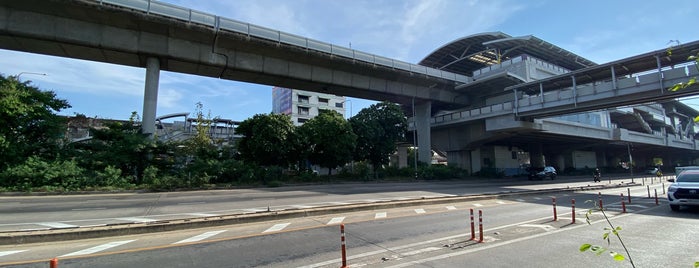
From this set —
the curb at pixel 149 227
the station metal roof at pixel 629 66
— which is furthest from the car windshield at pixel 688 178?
the curb at pixel 149 227

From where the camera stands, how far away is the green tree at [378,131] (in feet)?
122

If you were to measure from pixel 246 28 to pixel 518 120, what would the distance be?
2647cm

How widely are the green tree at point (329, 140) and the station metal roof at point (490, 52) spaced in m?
28.4

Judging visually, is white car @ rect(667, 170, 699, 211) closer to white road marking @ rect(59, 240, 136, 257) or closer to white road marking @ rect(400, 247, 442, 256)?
white road marking @ rect(400, 247, 442, 256)

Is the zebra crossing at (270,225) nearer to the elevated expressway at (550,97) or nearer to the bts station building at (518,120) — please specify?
the elevated expressway at (550,97)

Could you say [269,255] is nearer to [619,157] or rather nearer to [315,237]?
[315,237]

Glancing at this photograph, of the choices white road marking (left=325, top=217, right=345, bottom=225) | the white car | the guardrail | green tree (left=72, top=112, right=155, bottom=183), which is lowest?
white road marking (left=325, top=217, right=345, bottom=225)

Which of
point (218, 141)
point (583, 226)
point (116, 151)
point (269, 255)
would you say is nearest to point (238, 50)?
point (116, 151)

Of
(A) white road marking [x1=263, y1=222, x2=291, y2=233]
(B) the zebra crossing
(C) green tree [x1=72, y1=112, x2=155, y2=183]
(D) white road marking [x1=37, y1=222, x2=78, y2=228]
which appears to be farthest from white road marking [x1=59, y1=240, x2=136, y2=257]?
(C) green tree [x1=72, y1=112, x2=155, y2=183]

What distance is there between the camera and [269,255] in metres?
7.16

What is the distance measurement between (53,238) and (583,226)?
47.0 feet

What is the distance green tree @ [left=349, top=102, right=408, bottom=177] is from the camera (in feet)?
122

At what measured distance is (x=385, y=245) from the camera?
8.11 meters

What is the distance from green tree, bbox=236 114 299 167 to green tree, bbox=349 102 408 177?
870 cm
